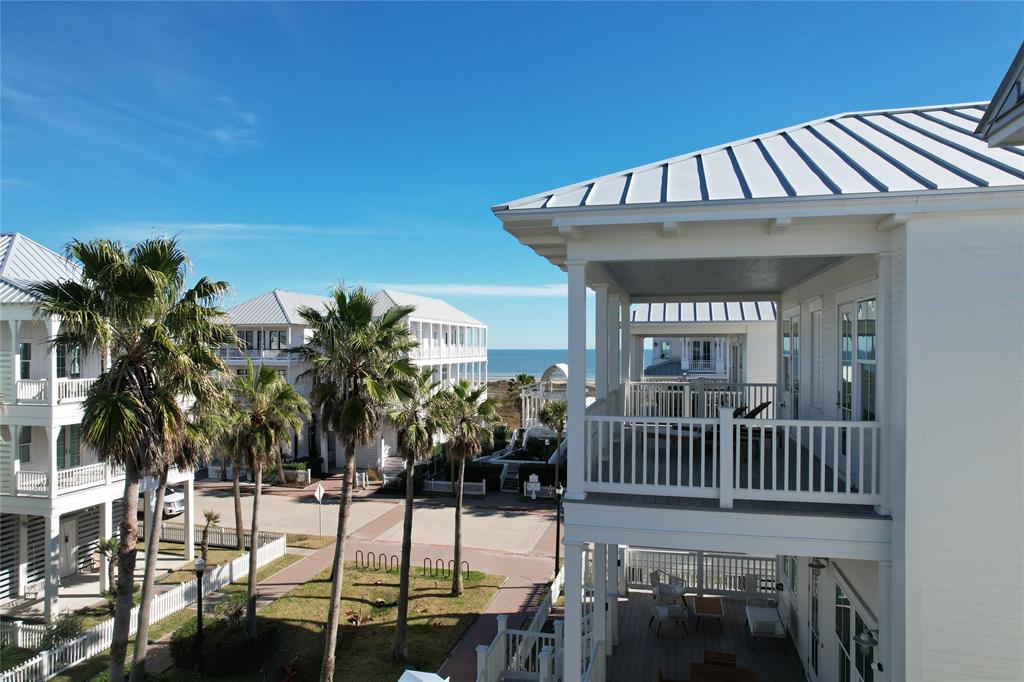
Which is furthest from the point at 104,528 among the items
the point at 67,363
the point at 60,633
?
the point at 67,363

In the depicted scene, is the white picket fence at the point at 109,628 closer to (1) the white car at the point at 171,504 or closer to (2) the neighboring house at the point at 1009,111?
(1) the white car at the point at 171,504

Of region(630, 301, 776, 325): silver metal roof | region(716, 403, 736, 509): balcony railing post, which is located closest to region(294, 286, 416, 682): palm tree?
region(716, 403, 736, 509): balcony railing post

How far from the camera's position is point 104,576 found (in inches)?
642

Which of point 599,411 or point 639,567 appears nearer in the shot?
point 599,411

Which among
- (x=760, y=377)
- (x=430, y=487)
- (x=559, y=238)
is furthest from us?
(x=430, y=487)

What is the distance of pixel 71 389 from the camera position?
15.4 meters

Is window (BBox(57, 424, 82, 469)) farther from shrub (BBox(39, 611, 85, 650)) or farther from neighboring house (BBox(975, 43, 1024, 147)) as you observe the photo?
neighboring house (BBox(975, 43, 1024, 147))

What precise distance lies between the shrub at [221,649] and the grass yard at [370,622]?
0.26 metres

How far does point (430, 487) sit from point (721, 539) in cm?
2364

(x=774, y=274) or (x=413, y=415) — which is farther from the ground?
(x=774, y=274)

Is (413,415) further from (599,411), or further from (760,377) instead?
(760,377)

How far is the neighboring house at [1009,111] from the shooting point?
4082 millimetres

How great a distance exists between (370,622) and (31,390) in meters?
9.84

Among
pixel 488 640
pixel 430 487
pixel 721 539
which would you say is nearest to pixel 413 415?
pixel 488 640
